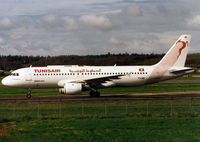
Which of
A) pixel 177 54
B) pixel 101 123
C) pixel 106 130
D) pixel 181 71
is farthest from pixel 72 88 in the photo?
pixel 106 130

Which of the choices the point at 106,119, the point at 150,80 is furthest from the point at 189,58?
the point at 106,119

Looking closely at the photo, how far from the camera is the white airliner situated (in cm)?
3953

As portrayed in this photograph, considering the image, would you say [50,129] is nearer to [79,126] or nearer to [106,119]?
[79,126]

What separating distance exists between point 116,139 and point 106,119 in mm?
6033

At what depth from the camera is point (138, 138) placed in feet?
56.3

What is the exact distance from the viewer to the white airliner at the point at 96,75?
3953 centimetres

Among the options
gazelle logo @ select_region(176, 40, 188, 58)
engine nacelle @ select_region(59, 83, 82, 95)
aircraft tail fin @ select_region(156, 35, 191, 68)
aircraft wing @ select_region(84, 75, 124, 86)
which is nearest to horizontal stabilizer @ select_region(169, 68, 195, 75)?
aircraft tail fin @ select_region(156, 35, 191, 68)

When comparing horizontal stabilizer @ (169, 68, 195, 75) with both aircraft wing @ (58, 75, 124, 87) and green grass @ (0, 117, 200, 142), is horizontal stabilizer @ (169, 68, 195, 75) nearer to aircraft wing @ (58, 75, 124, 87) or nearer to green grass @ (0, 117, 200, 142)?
aircraft wing @ (58, 75, 124, 87)

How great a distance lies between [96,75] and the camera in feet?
133

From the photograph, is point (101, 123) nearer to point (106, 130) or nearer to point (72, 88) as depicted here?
point (106, 130)

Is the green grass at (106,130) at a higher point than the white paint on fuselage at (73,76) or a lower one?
lower

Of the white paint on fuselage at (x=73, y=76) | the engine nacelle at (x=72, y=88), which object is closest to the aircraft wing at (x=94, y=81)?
the white paint on fuselage at (x=73, y=76)

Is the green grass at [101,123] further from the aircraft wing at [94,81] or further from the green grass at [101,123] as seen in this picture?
Result: the aircraft wing at [94,81]

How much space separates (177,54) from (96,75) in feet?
37.1
